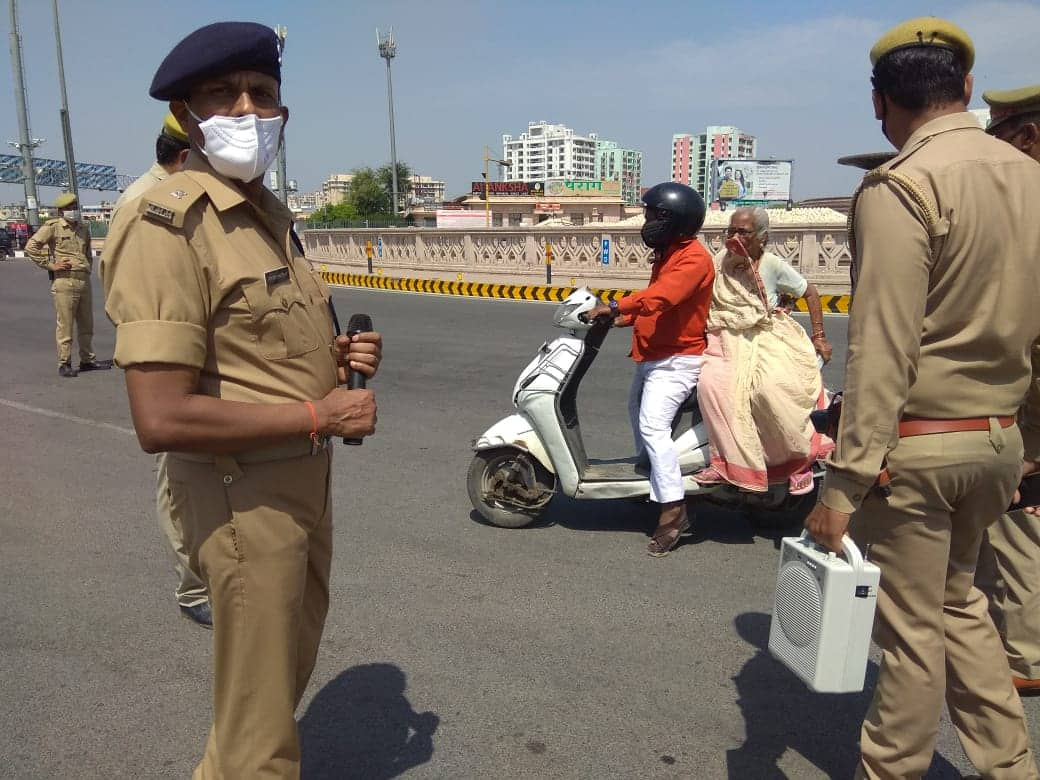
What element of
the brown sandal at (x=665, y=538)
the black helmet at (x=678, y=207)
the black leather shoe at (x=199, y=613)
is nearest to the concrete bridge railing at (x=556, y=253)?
the black helmet at (x=678, y=207)

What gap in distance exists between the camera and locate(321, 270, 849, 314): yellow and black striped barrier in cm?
1420

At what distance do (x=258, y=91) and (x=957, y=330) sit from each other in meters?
1.75

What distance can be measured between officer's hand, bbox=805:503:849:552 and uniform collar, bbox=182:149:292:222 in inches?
59.9

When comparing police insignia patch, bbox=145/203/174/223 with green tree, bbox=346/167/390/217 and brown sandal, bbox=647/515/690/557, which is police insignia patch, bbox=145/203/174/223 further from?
green tree, bbox=346/167/390/217

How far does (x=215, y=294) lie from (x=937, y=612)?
6.32 feet

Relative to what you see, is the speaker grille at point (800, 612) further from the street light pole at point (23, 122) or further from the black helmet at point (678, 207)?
the street light pole at point (23, 122)

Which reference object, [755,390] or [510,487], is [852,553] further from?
[510,487]

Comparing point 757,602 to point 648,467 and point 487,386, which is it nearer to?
point 648,467

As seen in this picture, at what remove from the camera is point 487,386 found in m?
8.50

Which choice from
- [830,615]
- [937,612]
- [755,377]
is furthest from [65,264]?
[937,612]

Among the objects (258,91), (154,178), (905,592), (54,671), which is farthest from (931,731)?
(154,178)

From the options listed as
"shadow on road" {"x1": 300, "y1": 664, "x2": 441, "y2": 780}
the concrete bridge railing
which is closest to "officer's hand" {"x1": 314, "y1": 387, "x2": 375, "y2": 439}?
"shadow on road" {"x1": 300, "y1": 664, "x2": 441, "y2": 780}

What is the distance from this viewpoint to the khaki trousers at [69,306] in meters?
9.28

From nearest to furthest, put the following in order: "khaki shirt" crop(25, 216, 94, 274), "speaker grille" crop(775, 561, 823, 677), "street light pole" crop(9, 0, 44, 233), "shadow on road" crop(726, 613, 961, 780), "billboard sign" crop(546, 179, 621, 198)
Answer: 1. "speaker grille" crop(775, 561, 823, 677)
2. "shadow on road" crop(726, 613, 961, 780)
3. "khaki shirt" crop(25, 216, 94, 274)
4. "street light pole" crop(9, 0, 44, 233)
5. "billboard sign" crop(546, 179, 621, 198)
